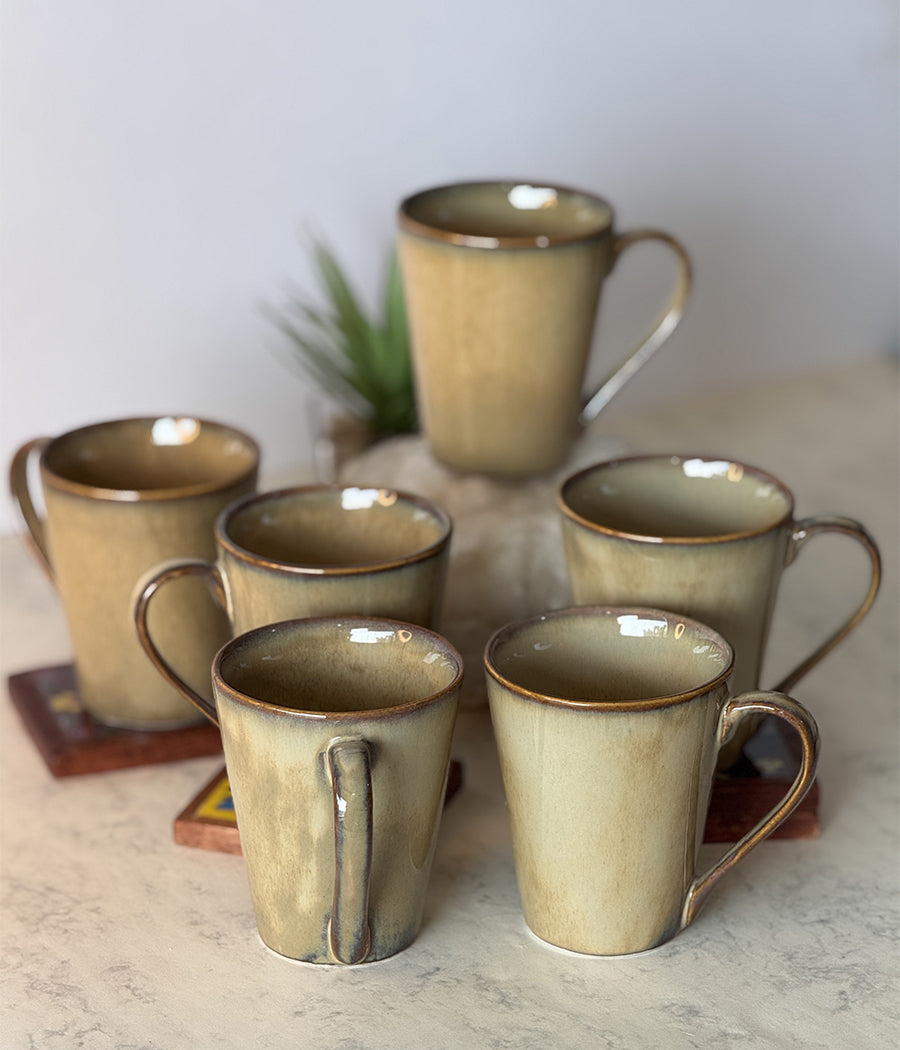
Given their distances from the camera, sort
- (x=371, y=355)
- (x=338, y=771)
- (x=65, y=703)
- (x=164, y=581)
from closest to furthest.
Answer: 1. (x=338, y=771)
2. (x=164, y=581)
3. (x=65, y=703)
4. (x=371, y=355)

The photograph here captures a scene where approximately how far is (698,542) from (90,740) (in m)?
0.28

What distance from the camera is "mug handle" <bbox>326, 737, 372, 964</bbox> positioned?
1.44 ft

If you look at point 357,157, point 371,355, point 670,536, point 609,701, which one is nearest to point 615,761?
point 609,701

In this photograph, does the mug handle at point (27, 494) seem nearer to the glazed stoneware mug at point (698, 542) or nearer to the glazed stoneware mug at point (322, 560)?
the glazed stoneware mug at point (322, 560)

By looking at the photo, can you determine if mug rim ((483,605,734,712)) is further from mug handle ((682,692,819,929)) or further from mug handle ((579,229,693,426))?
mug handle ((579,229,693,426))

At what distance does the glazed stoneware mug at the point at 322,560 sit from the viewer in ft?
1.71

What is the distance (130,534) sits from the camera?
23.5 inches

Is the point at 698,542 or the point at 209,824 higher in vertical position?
the point at 698,542

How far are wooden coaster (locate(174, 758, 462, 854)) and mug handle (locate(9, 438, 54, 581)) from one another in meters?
0.15

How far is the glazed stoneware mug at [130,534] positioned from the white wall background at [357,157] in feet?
0.75

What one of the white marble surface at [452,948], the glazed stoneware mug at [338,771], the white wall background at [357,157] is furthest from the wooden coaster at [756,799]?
the white wall background at [357,157]

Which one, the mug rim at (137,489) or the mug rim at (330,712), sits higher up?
the mug rim at (137,489)

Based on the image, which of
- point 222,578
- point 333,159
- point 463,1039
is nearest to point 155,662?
point 222,578

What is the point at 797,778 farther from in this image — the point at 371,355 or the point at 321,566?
the point at 371,355
